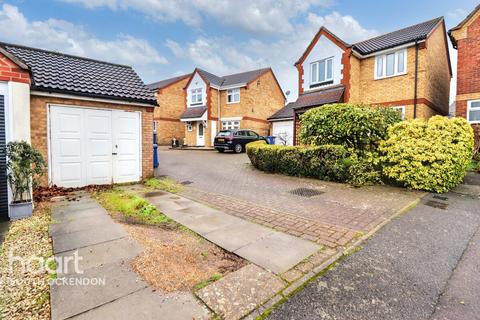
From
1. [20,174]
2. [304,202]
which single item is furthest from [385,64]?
[20,174]

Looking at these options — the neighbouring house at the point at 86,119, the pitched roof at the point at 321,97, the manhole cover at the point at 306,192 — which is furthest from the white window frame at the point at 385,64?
the neighbouring house at the point at 86,119

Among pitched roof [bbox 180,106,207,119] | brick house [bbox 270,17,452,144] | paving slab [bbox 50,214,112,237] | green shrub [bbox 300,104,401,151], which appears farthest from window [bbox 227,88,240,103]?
paving slab [bbox 50,214,112,237]

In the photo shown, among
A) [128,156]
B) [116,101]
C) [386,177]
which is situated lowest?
[386,177]

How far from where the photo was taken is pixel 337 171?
8.35 m

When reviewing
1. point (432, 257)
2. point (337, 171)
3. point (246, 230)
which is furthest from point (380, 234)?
point (337, 171)

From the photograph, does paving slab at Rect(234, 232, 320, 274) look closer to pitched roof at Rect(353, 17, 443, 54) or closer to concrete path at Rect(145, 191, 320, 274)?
concrete path at Rect(145, 191, 320, 274)

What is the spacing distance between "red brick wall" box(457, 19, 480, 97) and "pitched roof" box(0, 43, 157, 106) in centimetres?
1525

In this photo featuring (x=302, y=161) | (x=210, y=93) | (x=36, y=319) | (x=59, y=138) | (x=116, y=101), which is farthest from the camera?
(x=210, y=93)

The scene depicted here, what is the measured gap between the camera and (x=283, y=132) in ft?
71.3

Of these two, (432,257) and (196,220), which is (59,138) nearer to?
(196,220)

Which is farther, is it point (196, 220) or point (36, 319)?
point (196, 220)

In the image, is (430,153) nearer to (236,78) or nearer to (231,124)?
(231,124)

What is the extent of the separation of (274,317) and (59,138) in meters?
7.56

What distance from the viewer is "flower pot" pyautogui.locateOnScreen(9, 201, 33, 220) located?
15.4 feet
